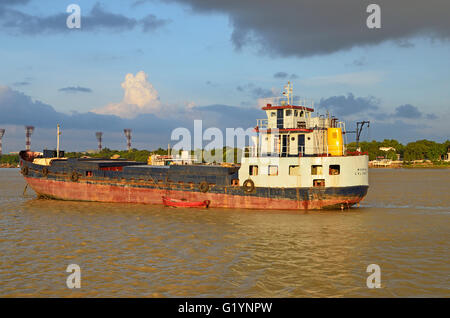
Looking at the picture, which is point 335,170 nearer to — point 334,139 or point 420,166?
point 334,139

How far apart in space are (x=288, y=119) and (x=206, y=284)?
24.3 meters

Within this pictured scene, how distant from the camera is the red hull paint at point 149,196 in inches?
1268

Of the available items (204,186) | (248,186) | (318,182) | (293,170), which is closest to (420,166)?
(318,182)

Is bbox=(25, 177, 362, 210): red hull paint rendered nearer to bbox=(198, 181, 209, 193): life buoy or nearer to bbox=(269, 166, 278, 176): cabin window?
bbox=(198, 181, 209, 193): life buoy

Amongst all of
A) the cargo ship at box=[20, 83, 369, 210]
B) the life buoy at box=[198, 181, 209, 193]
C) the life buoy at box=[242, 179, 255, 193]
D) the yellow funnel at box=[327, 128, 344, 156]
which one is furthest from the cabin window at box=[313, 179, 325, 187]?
the life buoy at box=[198, 181, 209, 193]

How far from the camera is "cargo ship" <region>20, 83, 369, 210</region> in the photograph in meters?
32.0

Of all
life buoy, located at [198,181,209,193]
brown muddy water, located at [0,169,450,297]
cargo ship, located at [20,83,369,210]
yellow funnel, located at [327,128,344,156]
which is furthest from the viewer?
life buoy, located at [198,181,209,193]

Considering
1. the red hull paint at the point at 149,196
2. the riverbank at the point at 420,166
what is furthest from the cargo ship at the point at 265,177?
the riverbank at the point at 420,166

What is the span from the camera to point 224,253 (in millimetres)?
18797

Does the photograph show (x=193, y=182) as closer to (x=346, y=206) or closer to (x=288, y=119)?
(x=288, y=119)

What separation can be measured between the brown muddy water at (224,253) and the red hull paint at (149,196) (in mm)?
1051

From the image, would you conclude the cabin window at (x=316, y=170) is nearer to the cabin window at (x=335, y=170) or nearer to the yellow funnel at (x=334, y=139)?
the cabin window at (x=335, y=170)

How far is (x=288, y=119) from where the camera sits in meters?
35.9
